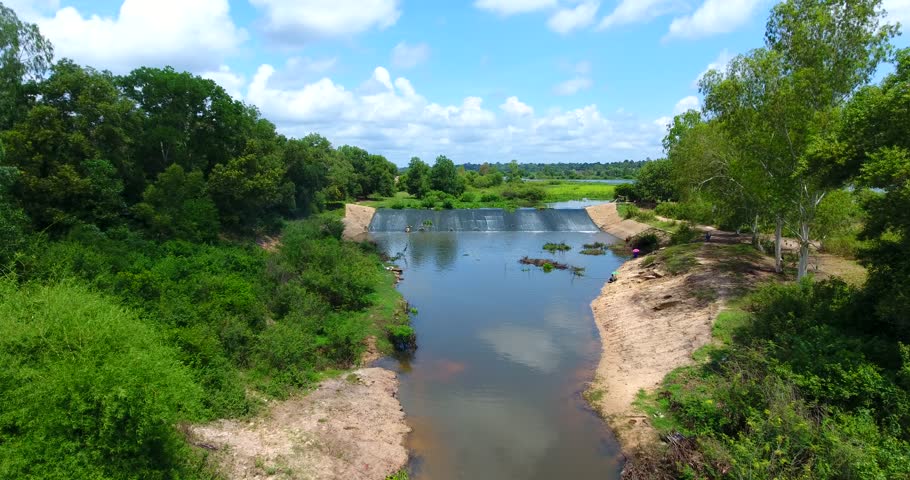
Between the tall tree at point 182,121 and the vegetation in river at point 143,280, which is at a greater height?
the tall tree at point 182,121

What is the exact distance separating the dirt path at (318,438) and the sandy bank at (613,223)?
142 ft

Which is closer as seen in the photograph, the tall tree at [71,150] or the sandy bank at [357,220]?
the tall tree at [71,150]

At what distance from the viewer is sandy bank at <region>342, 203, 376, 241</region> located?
5778 cm

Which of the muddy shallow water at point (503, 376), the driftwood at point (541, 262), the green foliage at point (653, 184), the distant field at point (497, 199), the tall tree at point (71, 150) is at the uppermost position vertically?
the tall tree at point (71, 150)

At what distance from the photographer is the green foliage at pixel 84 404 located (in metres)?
9.03

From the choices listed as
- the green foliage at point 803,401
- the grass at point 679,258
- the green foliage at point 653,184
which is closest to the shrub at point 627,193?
the green foliage at point 653,184

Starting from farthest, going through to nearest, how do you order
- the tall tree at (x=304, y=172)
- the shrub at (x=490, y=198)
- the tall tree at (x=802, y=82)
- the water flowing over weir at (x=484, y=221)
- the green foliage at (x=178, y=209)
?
the shrub at (x=490, y=198) < the water flowing over weir at (x=484, y=221) < the tall tree at (x=304, y=172) < the green foliage at (x=178, y=209) < the tall tree at (x=802, y=82)

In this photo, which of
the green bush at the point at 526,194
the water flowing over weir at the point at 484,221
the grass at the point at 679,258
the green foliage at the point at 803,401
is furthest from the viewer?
the green bush at the point at 526,194

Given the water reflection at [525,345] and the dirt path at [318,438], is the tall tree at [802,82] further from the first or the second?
the dirt path at [318,438]

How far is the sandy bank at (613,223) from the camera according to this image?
55.8 meters

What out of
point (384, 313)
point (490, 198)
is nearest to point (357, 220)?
point (490, 198)

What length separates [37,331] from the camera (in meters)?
10.6

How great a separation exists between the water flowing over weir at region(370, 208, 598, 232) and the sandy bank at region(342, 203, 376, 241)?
35.6 inches

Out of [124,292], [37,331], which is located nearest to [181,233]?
[124,292]
